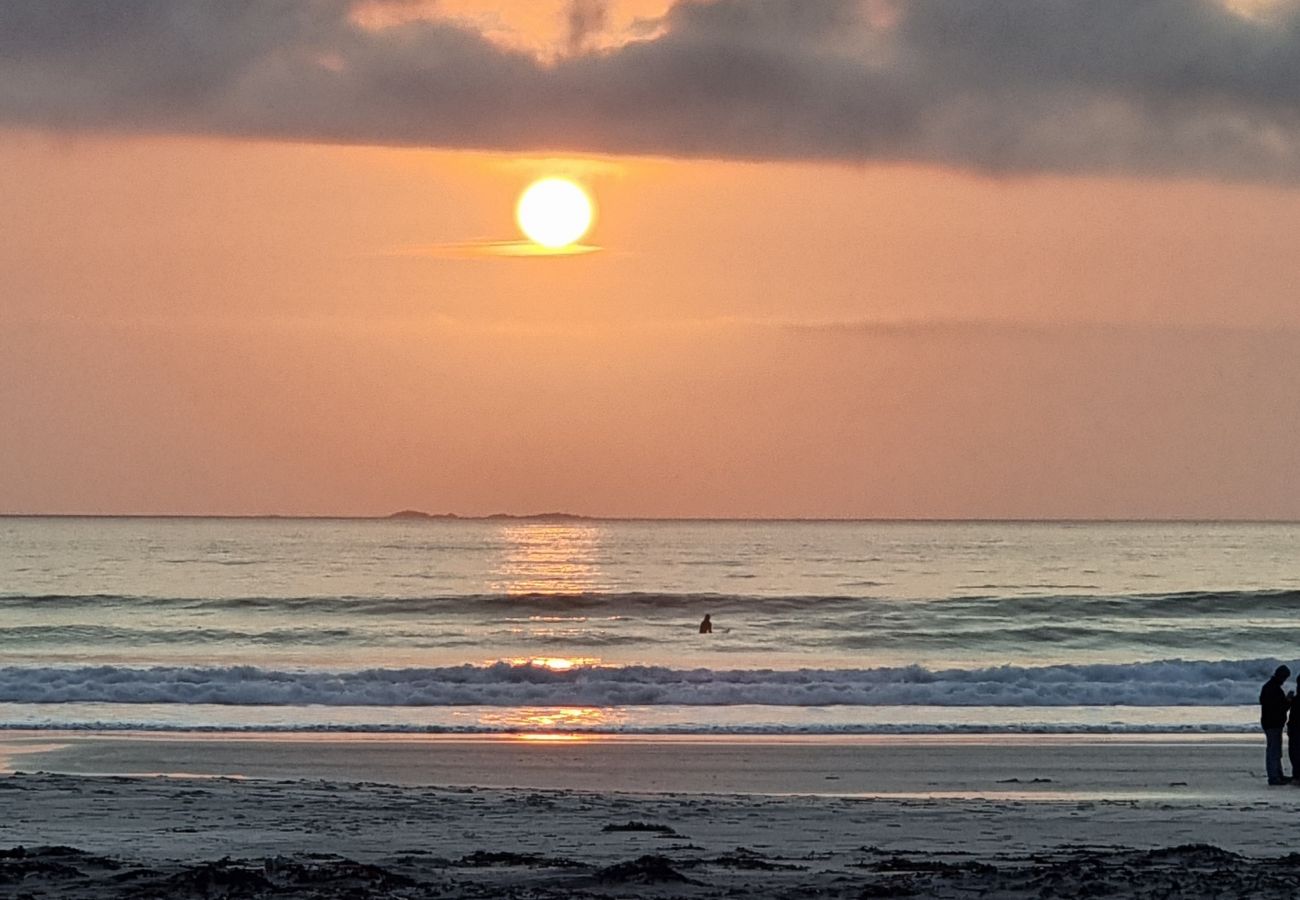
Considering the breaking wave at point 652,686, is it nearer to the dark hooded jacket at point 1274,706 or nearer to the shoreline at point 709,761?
the shoreline at point 709,761

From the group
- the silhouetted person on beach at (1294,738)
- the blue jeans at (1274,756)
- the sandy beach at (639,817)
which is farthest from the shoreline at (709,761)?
the silhouetted person on beach at (1294,738)

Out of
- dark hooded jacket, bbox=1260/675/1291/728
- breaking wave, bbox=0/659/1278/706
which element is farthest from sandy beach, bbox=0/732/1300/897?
breaking wave, bbox=0/659/1278/706

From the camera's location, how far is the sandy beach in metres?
12.4

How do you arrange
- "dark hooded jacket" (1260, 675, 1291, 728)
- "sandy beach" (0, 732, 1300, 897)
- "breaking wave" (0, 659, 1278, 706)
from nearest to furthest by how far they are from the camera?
"sandy beach" (0, 732, 1300, 897)
"dark hooded jacket" (1260, 675, 1291, 728)
"breaking wave" (0, 659, 1278, 706)

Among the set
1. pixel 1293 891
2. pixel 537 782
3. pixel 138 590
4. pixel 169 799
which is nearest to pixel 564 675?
pixel 537 782

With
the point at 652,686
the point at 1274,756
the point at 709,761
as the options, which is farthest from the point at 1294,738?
the point at 652,686

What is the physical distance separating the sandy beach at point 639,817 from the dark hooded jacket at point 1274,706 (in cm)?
79

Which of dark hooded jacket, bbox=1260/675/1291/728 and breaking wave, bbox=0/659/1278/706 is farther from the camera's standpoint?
breaking wave, bbox=0/659/1278/706

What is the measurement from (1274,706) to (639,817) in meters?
8.99

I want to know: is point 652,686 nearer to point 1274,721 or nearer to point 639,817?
point 1274,721

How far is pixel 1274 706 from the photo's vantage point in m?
21.0

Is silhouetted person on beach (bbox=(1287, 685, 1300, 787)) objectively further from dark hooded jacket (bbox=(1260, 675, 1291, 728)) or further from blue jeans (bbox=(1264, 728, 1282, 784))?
blue jeans (bbox=(1264, 728, 1282, 784))

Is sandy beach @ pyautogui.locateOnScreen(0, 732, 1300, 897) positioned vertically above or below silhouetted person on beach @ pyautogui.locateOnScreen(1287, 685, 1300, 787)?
below

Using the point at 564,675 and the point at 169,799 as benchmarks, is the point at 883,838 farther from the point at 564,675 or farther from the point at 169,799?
the point at 564,675
